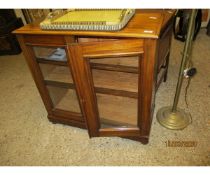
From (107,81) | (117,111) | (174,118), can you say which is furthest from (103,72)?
(174,118)

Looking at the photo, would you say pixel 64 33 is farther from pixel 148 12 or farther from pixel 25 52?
pixel 148 12

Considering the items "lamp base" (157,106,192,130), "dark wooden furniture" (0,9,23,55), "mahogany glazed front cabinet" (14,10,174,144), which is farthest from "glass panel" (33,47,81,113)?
"dark wooden furniture" (0,9,23,55)

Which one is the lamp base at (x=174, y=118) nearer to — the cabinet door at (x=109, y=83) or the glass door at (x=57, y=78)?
the cabinet door at (x=109, y=83)

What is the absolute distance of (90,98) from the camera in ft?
3.56

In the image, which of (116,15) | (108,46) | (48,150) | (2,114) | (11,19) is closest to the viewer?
(108,46)

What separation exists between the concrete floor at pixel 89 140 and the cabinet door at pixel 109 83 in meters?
0.17

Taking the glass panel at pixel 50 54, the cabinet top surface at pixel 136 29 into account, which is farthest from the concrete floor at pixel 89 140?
the cabinet top surface at pixel 136 29

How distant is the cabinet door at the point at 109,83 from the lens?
88cm

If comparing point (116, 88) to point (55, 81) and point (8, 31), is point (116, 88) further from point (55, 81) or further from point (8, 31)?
point (8, 31)

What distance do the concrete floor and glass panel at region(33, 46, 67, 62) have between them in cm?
65

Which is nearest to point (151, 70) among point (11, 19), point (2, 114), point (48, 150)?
point (48, 150)

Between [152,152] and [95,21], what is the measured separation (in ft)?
3.23

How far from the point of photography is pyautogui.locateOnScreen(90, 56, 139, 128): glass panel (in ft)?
3.63

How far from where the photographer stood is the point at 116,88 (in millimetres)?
1148
